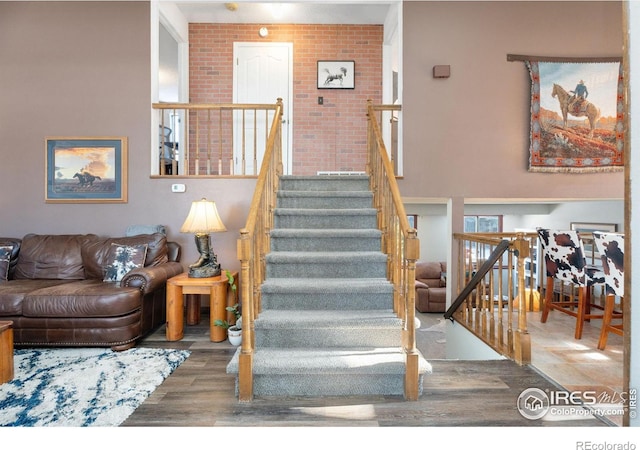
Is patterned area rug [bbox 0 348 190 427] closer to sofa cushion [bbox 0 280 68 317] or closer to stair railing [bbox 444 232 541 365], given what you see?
sofa cushion [bbox 0 280 68 317]

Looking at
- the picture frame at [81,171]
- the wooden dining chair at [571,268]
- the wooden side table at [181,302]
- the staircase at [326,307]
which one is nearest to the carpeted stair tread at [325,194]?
the staircase at [326,307]

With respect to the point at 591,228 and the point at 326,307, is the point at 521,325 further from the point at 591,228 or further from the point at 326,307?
the point at 591,228

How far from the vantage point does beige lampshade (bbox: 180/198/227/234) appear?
344 cm

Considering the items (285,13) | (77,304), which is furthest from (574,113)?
(77,304)

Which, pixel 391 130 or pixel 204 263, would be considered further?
pixel 391 130

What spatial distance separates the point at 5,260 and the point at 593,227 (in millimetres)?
8573

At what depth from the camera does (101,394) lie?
7.47ft

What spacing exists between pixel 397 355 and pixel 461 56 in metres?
3.62

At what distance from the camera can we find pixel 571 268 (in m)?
3.54

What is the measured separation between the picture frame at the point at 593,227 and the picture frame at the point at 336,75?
15.9 feet

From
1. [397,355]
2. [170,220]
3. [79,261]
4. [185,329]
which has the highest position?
[170,220]

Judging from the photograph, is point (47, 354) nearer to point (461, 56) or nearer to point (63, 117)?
point (63, 117)

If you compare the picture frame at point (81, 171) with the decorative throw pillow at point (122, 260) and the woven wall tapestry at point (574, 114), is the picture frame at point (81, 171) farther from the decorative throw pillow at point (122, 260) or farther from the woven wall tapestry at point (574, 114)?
the woven wall tapestry at point (574, 114)

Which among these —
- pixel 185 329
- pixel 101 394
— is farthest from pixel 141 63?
pixel 101 394
